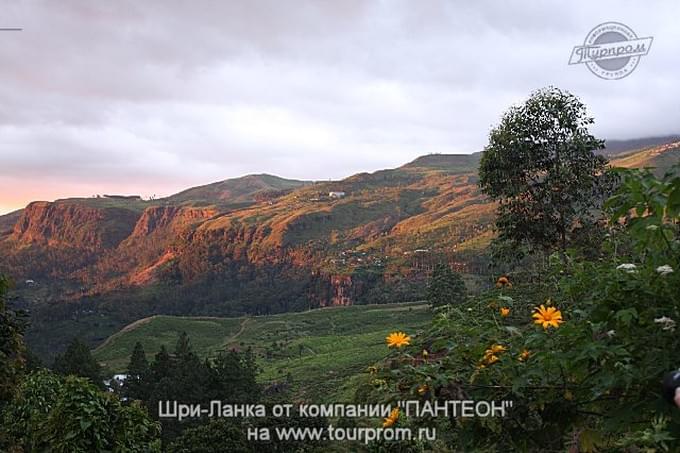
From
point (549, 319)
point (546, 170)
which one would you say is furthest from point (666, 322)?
point (546, 170)

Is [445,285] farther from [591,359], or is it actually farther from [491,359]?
[591,359]

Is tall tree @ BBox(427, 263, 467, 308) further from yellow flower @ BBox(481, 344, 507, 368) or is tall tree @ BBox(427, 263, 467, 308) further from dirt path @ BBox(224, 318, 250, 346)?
dirt path @ BBox(224, 318, 250, 346)

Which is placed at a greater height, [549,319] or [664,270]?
[664,270]

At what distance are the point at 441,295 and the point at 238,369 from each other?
18194 mm

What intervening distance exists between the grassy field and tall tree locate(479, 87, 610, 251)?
24.6 meters

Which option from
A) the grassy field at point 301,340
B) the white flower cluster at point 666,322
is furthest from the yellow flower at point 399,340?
the grassy field at point 301,340

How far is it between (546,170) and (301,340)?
74103 mm

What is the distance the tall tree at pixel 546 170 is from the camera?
45.5ft

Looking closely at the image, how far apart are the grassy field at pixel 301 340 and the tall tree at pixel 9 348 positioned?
2770 cm

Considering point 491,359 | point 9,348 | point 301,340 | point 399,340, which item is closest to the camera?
point 491,359

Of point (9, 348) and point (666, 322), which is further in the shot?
point (9, 348)

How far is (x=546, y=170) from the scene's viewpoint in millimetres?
14336

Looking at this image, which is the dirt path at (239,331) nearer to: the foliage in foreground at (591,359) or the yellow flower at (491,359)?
the foliage in foreground at (591,359)

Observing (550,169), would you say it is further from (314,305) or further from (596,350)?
(314,305)
